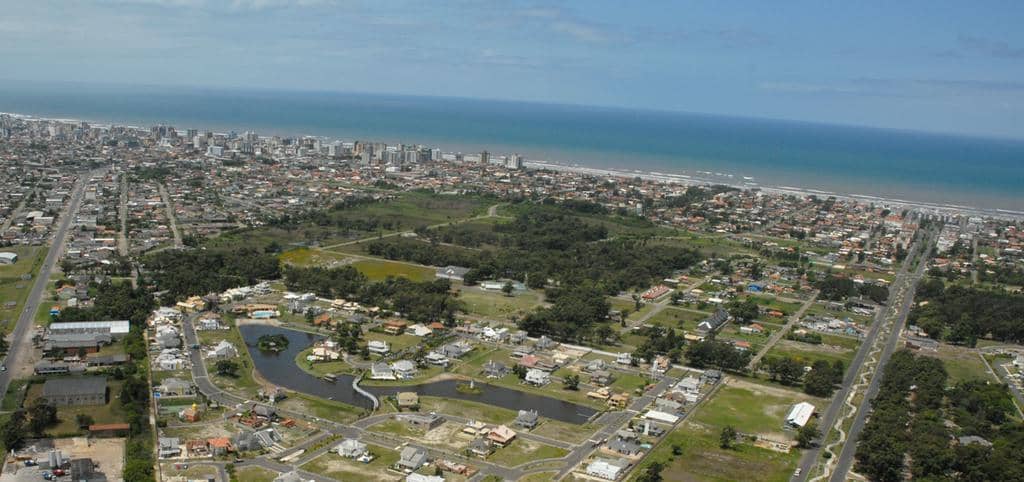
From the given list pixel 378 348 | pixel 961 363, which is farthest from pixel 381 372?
pixel 961 363

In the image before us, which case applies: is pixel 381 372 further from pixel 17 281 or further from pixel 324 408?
pixel 17 281

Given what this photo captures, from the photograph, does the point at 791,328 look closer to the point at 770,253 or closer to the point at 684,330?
the point at 684,330

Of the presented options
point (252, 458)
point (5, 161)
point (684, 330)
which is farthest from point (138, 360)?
point (5, 161)

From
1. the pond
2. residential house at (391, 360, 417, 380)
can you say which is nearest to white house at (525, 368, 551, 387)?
the pond

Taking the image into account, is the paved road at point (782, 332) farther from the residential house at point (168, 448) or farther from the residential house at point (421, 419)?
the residential house at point (168, 448)

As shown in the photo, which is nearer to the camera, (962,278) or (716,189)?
(962,278)

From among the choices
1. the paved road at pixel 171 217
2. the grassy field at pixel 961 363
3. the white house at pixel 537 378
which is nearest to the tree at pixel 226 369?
the white house at pixel 537 378
